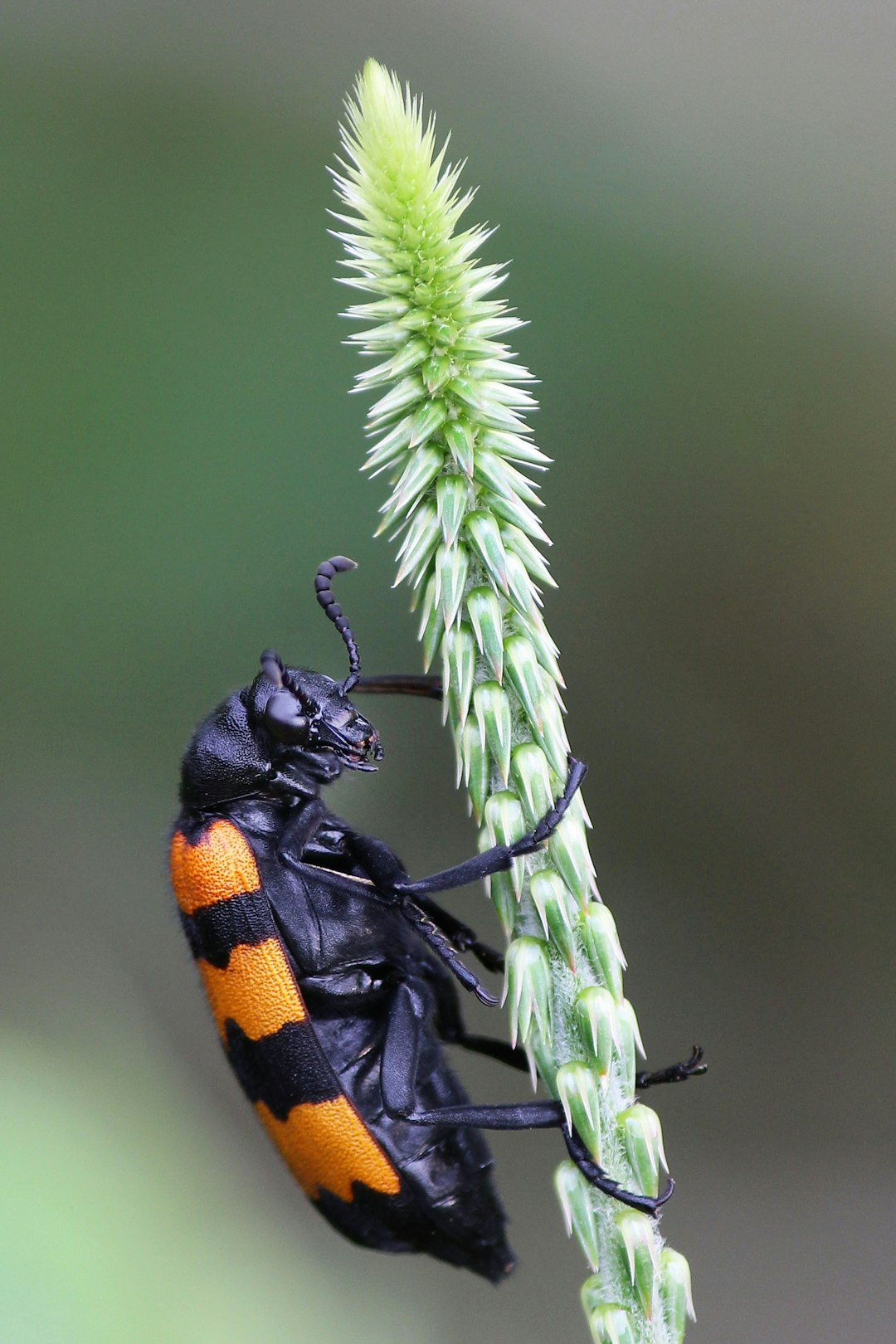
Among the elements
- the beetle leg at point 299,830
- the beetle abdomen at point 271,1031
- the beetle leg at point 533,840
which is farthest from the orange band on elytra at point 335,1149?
the beetle leg at point 533,840

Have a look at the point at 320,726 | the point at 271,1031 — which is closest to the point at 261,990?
the point at 271,1031

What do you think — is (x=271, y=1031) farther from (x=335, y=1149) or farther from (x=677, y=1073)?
(x=677, y=1073)

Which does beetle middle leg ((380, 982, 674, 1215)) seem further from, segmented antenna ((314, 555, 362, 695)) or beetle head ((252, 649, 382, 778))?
segmented antenna ((314, 555, 362, 695))

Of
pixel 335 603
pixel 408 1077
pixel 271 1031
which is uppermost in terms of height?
pixel 335 603

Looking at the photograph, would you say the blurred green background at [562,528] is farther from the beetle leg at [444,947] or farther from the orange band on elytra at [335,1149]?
the beetle leg at [444,947]

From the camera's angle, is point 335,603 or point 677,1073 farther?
point 335,603

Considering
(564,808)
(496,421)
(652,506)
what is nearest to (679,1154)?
(652,506)

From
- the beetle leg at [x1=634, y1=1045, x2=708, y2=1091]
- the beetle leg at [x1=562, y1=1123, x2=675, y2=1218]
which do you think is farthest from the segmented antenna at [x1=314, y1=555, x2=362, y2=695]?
the beetle leg at [x1=562, y1=1123, x2=675, y2=1218]
